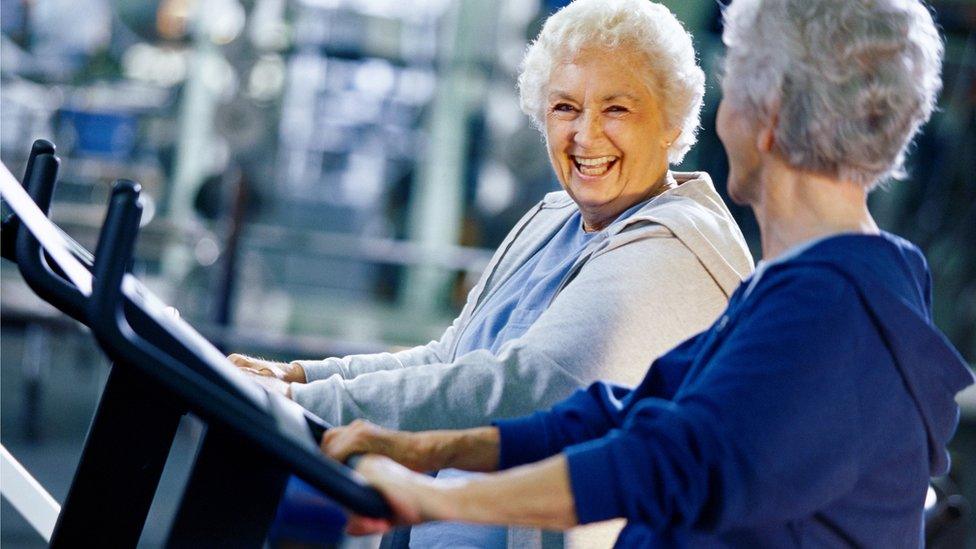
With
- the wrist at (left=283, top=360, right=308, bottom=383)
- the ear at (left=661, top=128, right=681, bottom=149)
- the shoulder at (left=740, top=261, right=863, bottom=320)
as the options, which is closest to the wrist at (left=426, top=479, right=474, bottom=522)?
the shoulder at (left=740, top=261, right=863, bottom=320)

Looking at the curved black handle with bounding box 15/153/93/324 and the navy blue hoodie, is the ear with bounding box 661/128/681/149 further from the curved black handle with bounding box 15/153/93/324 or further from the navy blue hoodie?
the curved black handle with bounding box 15/153/93/324

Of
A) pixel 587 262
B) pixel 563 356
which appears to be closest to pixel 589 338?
pixel 563 356

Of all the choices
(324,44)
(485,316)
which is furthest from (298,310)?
(485,316)

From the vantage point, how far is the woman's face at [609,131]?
1.91 metres

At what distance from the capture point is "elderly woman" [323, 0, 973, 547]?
111 centimetres

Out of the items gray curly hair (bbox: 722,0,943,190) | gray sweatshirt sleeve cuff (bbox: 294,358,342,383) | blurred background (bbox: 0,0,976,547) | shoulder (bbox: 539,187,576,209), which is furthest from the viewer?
blurred background (bbox: 0,0,976,547)

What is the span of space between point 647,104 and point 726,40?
62 centimetres

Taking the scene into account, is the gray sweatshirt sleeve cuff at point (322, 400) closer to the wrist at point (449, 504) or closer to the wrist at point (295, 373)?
the wrist at point (295, 373)

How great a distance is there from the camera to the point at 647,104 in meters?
1.92

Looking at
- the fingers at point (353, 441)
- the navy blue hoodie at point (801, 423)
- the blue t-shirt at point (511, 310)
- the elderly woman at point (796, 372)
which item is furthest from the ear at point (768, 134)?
the blue t-shirt at point (511, 310)

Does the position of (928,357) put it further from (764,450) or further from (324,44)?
(324,44)

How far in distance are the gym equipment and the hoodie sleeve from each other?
8.0 inches

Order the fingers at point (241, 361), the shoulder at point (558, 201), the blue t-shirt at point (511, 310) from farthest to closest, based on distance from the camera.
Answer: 1. the shoulder at point (558, 201)
2. the fingers at point (241, 361)
3. the blue t-shirt at point (511, 310)

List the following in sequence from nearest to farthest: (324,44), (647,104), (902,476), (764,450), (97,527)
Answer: (764,450), (902,476), (97,527), (647,104), (324,44)
